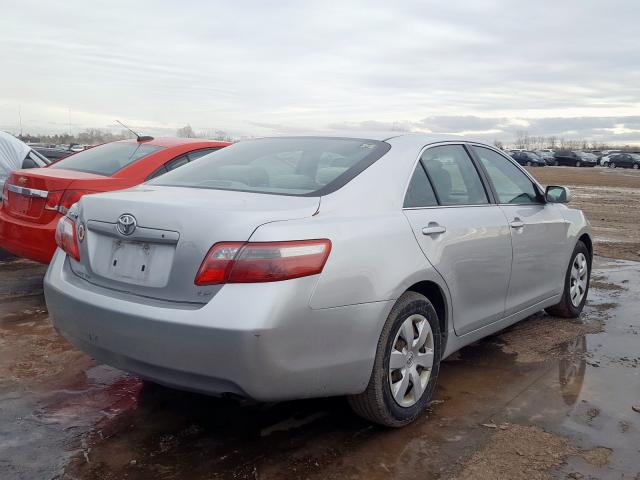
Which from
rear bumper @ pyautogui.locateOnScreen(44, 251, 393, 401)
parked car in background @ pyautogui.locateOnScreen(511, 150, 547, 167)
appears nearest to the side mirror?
rear bumper @ pyautogui.locateOnScreen(44, 251, 393, 401)

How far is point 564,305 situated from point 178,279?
3807 millimetres

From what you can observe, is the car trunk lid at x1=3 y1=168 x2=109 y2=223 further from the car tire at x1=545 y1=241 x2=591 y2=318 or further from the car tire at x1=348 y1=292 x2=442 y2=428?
the car tire at x1=545 y1=241 x2=591 y2=318

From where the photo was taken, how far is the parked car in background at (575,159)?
65375mm

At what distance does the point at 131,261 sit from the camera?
9.49 ft

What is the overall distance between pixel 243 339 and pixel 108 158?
4.08m

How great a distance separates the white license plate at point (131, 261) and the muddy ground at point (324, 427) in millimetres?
862

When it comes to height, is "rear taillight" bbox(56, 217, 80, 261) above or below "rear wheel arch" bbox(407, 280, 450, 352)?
above

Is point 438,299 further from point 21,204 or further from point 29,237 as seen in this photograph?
point 21,204

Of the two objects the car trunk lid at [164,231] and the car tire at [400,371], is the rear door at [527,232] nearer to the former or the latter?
the car tire at [400,371]

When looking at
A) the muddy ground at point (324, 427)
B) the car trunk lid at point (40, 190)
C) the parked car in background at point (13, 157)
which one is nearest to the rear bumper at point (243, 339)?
the muddy ground at point (324, 427)

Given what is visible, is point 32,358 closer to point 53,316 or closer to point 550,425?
point 53,316

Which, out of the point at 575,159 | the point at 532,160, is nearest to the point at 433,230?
the point at 532,160

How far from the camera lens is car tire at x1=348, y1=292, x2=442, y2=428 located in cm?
308

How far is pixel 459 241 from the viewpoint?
3646mm
